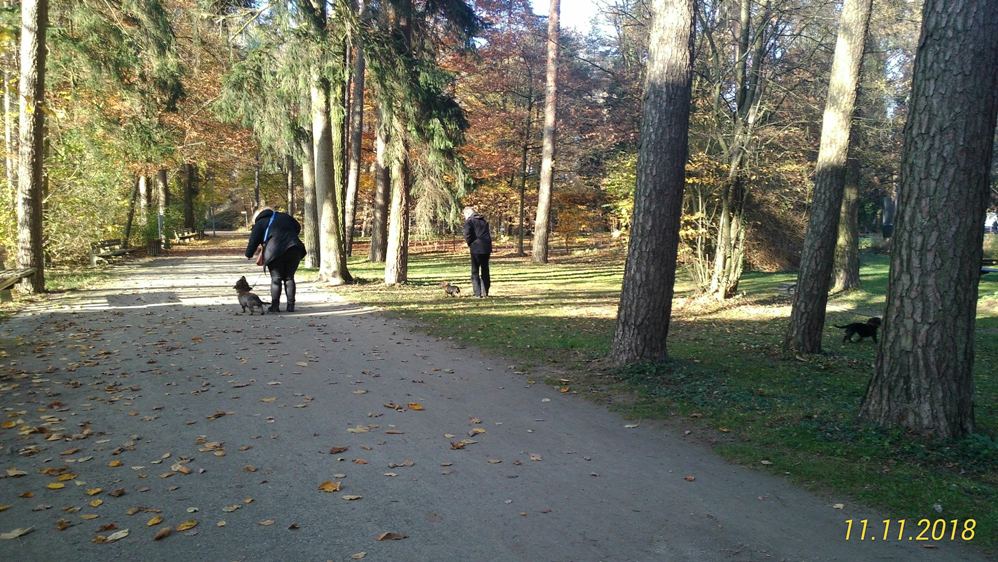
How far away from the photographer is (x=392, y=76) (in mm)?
15812

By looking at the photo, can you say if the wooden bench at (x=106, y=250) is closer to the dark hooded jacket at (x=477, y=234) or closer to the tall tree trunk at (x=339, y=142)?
the tall tree trunk at (x=339, y=142)

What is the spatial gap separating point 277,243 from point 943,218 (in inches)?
391

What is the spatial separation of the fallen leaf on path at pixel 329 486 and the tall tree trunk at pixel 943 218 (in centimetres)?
418

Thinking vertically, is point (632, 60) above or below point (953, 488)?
above

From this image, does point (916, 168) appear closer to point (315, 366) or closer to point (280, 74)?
Result: point (315, 366)

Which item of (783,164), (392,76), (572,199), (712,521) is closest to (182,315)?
(392,76)

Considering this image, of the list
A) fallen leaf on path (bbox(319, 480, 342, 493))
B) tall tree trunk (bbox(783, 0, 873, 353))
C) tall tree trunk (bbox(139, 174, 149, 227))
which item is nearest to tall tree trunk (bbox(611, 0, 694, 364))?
tall tree trunk (bbox(783, 0, 873, 353))

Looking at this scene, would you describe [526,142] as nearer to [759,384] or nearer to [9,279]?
[9,279]

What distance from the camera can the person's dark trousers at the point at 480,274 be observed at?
15195 millimetres

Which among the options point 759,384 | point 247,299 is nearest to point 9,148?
point 247,299

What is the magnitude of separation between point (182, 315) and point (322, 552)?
9843 millimetres

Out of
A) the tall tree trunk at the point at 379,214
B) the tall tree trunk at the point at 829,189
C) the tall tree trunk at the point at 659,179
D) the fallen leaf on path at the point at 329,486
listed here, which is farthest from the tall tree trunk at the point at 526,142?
the fallen leaf on path at the point at 329,486

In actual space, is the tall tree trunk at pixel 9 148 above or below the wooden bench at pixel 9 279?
above

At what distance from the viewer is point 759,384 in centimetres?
757
